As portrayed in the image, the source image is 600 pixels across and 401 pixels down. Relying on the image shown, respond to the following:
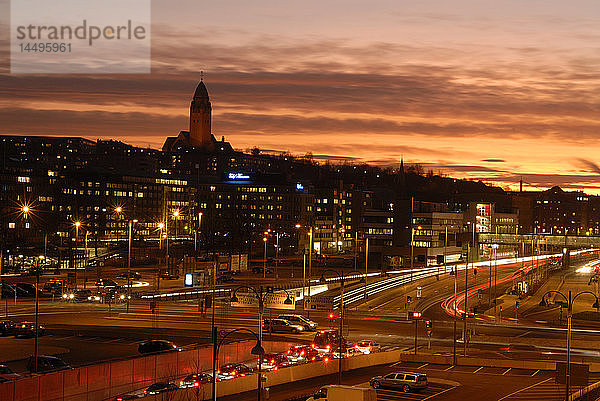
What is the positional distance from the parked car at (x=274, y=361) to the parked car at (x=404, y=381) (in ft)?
19.0

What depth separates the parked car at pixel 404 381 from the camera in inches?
1722

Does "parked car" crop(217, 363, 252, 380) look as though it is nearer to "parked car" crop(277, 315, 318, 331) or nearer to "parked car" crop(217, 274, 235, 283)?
"parked car" crop(277, 315, 318, 331)

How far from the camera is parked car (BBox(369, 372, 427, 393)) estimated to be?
1722 inches

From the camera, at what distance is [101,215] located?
193 m

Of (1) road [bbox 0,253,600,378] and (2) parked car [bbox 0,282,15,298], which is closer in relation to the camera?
(1) road [bbox 0,253,600,378]

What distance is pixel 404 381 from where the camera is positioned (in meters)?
44.1

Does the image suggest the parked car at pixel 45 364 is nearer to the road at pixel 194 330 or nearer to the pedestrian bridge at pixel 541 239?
the road at pixel 194 330

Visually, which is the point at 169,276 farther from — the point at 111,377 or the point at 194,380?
the point at 111,377

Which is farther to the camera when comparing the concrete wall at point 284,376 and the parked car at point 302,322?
the parked car at point 302,322

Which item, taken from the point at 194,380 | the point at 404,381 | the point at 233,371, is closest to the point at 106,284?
the point at 233,371

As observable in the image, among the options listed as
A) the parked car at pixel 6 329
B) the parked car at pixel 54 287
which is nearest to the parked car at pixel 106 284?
the parked car at pixel 54 287

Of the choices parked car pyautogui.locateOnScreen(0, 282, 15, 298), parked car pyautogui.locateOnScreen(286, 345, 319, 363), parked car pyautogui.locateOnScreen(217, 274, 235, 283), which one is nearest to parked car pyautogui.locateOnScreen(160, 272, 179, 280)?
parked car pyautogui.locateOnScreen(217, 274, 235, 283)

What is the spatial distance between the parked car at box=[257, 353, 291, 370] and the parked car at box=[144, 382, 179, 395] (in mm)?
8922

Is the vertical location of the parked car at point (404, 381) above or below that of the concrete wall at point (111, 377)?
below
